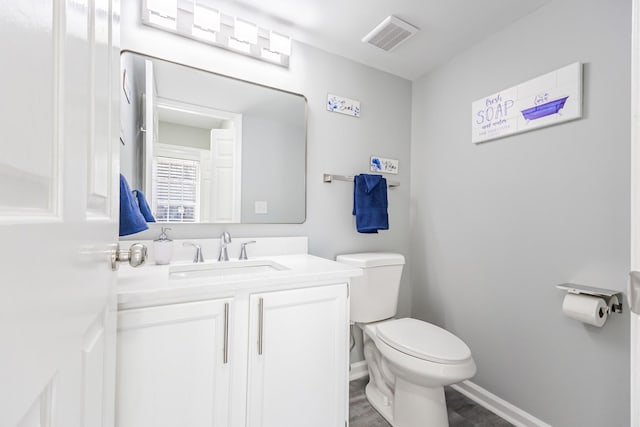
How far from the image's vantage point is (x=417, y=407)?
136 centimetres

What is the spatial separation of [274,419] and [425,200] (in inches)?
65.2

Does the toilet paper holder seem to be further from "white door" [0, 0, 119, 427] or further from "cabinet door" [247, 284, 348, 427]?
"white door" [0, 0, 119, 427]

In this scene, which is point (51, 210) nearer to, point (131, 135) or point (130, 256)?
point (130, 256)

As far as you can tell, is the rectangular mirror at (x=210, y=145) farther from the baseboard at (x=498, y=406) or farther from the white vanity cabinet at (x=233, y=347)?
the baseboard at (x=498, y=406)

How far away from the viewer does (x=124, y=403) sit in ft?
2.77

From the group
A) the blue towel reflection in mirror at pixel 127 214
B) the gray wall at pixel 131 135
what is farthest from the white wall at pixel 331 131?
the blue towel reflection in mirror at pixel 127 214

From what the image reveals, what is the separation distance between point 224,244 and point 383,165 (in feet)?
4.11

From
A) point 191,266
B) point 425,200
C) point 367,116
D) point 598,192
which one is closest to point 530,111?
point 598,192

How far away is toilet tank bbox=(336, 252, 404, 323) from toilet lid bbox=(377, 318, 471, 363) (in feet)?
0.49

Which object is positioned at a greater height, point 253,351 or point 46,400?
point 46,400

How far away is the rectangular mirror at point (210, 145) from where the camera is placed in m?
1.33

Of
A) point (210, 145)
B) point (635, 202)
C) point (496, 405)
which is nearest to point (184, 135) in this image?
point (210, 145)

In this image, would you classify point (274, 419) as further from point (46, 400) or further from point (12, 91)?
point (12, 91)

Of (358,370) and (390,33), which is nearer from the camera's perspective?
(390,33)
